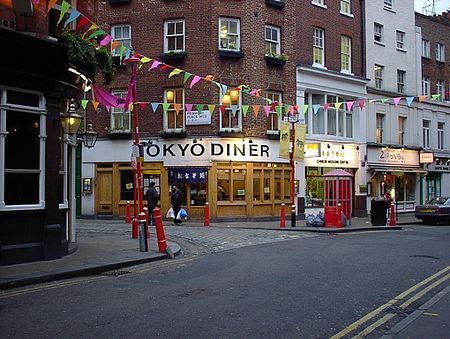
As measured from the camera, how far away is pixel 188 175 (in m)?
25.0

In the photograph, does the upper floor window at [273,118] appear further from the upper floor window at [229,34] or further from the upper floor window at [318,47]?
the upper floor window at [318,47]

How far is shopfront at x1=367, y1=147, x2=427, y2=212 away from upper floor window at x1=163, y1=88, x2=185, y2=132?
39.7 ft

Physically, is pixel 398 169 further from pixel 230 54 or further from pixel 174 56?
pixel 174 56

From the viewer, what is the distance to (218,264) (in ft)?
38.7

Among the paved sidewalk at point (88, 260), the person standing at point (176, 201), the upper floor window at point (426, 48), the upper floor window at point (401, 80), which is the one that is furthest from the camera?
the upper floor window at point (426, 48)

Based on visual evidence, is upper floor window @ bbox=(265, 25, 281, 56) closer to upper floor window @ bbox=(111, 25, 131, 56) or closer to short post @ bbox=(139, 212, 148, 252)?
upper floor window @ bbox=(111, 25, 131, 56)

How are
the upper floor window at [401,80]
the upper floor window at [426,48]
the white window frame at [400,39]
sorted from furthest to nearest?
the upper floor window at [426,48] → the white window frame at [400,39] → the upper floor window at [401,80]

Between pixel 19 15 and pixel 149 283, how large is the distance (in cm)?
615

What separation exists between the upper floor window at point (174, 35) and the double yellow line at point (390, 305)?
1809cm

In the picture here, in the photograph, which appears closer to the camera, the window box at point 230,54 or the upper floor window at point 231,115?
the window box at point 230,54

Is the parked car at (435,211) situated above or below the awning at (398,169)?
below

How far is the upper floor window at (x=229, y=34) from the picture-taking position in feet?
82.8

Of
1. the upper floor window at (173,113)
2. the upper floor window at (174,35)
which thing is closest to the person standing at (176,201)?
the upper floor window at (173,113)

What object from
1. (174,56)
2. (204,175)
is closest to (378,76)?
(174,56)
